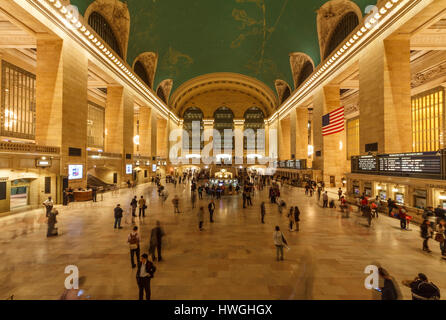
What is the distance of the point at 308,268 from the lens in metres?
5.21

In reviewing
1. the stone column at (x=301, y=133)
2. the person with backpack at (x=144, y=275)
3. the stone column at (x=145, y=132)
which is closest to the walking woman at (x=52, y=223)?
the person with backpack at (x=144, y=275)

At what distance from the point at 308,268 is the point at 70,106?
17036 millimetres

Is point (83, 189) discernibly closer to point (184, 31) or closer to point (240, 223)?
point (240, 223)

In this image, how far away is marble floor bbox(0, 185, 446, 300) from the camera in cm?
426

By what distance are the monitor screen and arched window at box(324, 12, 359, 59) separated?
23.9 metres

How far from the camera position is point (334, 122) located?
1811cm

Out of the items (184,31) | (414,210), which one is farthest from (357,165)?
(184,31)

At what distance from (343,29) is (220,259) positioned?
22959 mm

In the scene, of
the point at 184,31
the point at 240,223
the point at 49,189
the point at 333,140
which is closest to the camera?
the point at 240,223

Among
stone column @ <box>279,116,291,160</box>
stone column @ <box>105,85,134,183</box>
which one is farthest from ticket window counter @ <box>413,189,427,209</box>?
stone column @ <box>279,116,291,160</box>

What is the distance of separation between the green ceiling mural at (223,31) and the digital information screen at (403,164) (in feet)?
34.9

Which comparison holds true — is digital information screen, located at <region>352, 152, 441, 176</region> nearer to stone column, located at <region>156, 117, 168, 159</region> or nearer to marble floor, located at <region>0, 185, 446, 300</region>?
marble floor, located at <region>0, 185, 446, 300</region>

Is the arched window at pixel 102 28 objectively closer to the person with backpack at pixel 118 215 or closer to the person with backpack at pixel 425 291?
the person with backpack at pixel 118 215
